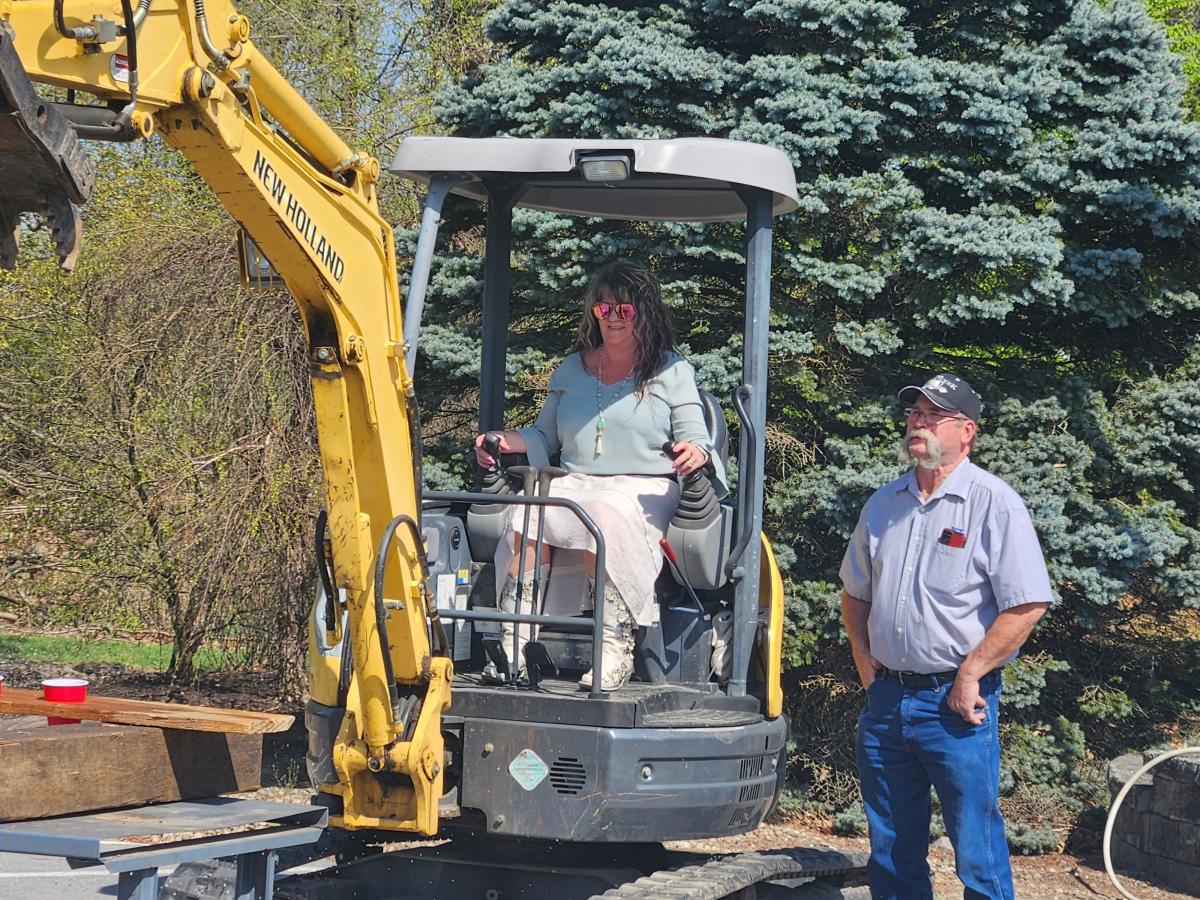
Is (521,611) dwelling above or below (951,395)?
below

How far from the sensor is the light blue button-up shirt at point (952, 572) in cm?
499

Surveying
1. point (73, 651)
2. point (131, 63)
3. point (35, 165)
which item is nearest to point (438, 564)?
point (131, 63)

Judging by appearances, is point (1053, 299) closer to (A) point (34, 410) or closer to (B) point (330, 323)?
(B) point (330, 323)

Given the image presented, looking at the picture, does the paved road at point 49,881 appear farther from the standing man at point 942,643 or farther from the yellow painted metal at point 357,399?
the standing man at point 942,643

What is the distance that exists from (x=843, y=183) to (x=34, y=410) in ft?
17.5

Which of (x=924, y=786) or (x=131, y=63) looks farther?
(x=924, y=786)

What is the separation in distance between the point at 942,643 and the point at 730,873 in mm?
1133

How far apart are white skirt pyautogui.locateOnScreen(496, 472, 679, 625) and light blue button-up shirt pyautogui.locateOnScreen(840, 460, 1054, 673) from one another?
823 millimetres

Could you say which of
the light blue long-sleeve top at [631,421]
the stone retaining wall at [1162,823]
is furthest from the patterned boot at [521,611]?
the stone retaining wall at [1162,823]

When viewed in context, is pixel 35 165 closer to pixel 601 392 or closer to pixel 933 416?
pixel 601 392

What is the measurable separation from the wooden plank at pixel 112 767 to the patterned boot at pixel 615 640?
1276mm

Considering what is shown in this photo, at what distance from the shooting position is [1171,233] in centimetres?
802

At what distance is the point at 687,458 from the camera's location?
5.22 meters

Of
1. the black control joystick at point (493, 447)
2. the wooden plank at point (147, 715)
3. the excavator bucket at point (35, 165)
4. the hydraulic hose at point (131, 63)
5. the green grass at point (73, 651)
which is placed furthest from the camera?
the green grass at point (73, 651)
